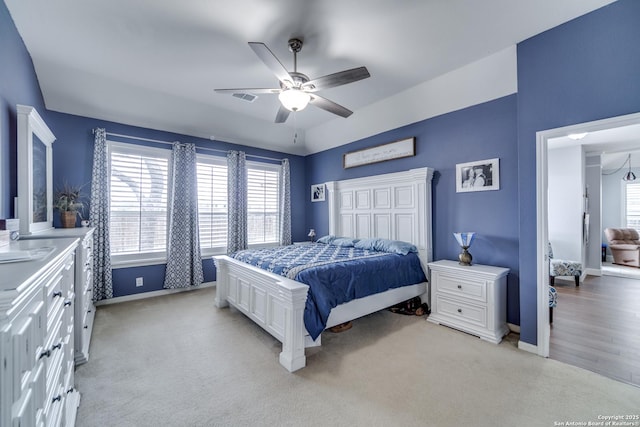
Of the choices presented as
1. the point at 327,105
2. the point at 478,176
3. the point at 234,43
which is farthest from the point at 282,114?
the point at 478,176

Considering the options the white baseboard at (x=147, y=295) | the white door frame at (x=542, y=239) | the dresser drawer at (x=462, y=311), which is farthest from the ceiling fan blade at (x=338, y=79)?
the white baseboard at (x=147, y=295)

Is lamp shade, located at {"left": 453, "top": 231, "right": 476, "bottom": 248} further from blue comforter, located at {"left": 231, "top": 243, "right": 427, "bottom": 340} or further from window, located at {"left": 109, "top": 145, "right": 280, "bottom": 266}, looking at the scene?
window, located at {"left": 109, "top": 145, "right": 280, "bottom": 266}

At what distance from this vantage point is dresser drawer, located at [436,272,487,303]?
3.03 m

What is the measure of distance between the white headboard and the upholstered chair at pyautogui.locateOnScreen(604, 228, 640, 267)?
20.2ft

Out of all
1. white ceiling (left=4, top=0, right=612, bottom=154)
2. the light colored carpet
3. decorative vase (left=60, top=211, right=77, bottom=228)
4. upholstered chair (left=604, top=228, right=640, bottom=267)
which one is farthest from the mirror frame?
upholstered chair (left=604, top=228, right=640, bottom=267)

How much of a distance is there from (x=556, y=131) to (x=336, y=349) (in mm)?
3012

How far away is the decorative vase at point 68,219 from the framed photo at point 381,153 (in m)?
4.26

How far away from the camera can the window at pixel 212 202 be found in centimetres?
494

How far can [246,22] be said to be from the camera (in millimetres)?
2504

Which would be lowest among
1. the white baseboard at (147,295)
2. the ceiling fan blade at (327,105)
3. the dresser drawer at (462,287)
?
the white baseboard at (147,295)

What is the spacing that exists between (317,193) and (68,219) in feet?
13.6

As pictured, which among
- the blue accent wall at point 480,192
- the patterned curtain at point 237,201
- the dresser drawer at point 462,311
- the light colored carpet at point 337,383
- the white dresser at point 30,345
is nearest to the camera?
the white dresser at point 30,345

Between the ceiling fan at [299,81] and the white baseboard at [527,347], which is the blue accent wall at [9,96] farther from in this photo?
the white baseboard at [527,347]

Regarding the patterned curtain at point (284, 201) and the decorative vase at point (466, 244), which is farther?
the patterned curtain at point (284, 201)
